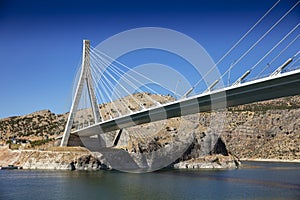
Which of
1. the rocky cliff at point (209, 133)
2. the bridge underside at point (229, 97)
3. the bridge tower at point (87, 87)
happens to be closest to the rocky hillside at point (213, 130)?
the rocky cliff at point (209, 133)

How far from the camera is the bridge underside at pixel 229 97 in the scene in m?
24.8

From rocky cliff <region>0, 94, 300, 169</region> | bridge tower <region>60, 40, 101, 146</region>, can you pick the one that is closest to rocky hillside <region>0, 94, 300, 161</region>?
rocky cliff <region>0, 94, 300, 169</region>

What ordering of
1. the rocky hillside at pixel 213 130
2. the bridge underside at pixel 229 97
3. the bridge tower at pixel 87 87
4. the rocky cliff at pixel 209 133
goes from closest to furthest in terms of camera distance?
the bridge underside at pixel 229 97, the bridge tower at pixel 87 87, the rocky cliff at pixel 209 133, the rocky hillside at pixel 213 130

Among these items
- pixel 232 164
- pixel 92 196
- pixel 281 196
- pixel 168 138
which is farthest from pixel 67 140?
pixel 281 196

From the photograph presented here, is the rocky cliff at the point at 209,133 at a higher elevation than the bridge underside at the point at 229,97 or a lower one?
higher

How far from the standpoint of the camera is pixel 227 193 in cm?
2733

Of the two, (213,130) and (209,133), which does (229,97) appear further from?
(213,130)

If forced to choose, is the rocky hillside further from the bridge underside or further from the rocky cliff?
the bridge underside

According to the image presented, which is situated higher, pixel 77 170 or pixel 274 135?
pixel 274 135

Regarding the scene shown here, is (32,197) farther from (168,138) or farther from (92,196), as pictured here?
(168,138)

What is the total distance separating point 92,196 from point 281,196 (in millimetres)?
11952

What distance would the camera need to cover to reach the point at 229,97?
29844mm

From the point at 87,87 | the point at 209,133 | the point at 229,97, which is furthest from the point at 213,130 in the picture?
the point at 229,97

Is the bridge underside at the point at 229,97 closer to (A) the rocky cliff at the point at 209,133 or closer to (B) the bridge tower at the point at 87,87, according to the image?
(B) the bridge tower at the point at 87,87
